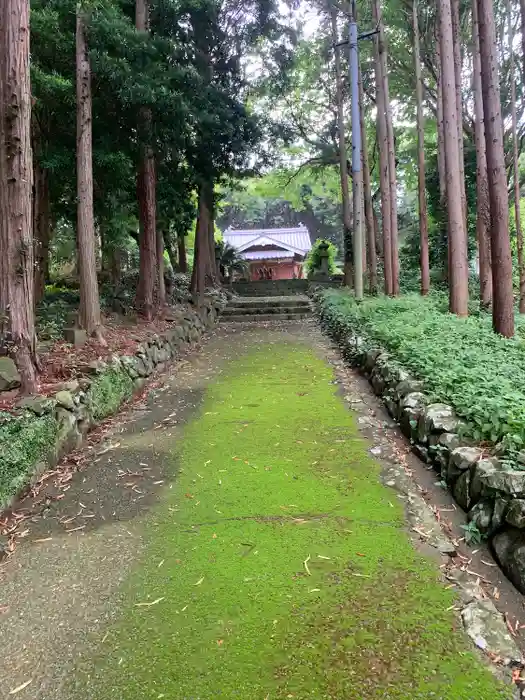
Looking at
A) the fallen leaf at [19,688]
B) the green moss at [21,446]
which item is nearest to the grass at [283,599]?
the fallen leaf at [19,688]

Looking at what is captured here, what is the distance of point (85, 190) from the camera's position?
6988 mm

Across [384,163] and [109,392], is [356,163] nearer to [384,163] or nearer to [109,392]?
[384,163]

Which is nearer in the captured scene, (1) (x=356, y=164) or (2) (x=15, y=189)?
(2) (x=15, y=189)

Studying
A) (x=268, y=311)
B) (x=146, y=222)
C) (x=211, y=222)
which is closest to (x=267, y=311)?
(x=268, y=311)

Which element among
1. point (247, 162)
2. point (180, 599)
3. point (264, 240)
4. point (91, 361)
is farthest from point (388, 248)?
point (264, 240)

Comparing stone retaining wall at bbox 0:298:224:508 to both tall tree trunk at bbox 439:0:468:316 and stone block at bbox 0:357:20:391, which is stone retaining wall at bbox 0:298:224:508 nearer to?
stone block at bbox 0:357:20:391

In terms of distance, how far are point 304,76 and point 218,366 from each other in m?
13.8

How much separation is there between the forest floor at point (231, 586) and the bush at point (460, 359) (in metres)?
0.84

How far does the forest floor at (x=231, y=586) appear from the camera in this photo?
204 cm

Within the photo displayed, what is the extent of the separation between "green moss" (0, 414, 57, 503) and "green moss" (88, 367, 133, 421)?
3.67 feet

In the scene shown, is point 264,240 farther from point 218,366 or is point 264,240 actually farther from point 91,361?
point 91,361

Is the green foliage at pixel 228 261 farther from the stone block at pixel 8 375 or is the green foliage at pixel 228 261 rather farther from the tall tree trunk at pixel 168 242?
the stone block at pixel 8 375

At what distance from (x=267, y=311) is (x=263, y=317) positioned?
40 cm

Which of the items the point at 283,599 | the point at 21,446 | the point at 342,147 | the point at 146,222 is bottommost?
the point at 283,599
